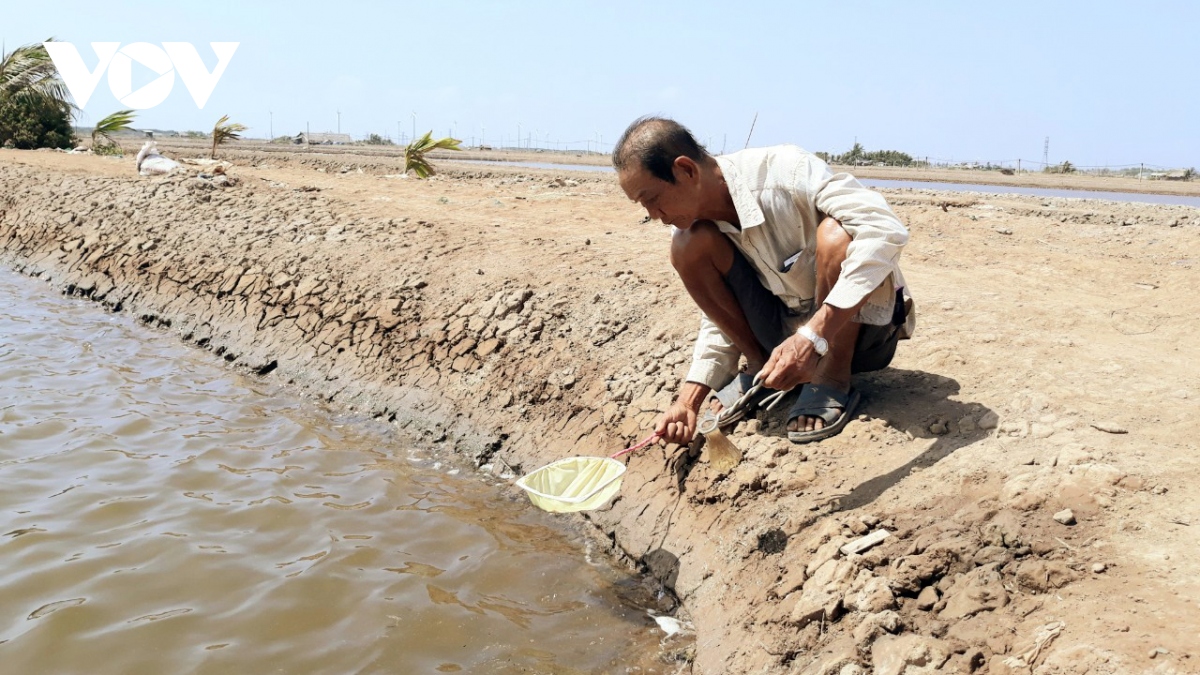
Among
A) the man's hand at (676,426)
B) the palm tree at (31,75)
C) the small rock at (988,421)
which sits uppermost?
the palm tree at (31,75)

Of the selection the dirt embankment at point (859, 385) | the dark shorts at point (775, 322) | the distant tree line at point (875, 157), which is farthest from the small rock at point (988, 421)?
the distant tree line at point (875, 157)

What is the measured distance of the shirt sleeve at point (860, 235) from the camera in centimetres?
253

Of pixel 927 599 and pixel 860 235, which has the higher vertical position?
pixel 860 235

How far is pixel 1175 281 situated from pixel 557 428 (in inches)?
130

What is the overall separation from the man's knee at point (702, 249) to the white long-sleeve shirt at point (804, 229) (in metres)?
0.03

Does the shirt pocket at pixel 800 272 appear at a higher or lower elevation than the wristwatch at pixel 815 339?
higher

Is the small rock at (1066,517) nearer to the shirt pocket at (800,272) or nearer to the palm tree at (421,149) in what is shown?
the shirt pocket at (800,272)

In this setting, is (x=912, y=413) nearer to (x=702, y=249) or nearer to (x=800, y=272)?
(x=800, y=272)

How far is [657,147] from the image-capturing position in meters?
2.73

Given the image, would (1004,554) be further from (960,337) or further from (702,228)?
(960,337)

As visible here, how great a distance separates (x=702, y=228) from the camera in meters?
2.94

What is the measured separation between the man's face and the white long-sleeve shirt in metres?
0.12

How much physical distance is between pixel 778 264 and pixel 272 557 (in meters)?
2.03

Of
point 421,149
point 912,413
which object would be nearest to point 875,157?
point 421,149
